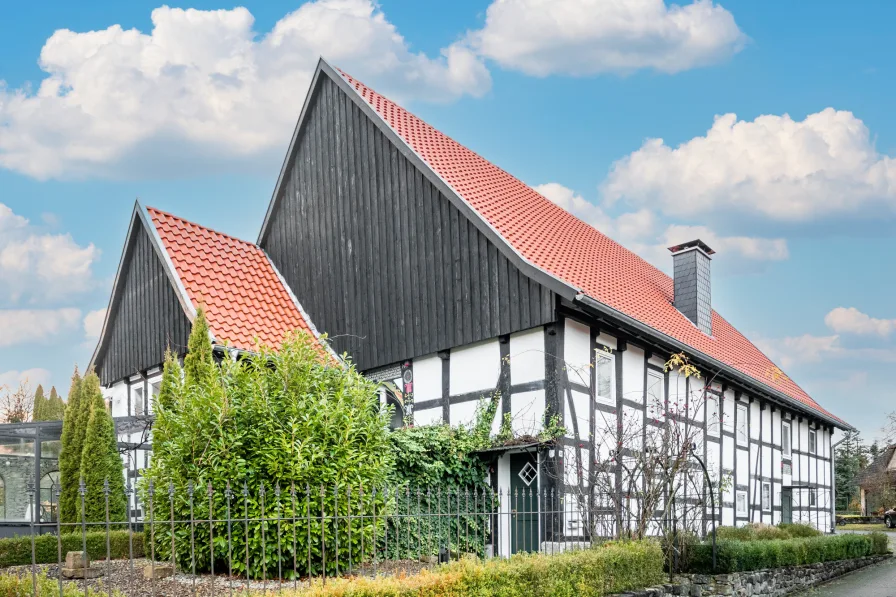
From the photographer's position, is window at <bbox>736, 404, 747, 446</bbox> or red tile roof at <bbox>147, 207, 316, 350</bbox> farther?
window at <bbox>736, 404, 747, 446</bbox>

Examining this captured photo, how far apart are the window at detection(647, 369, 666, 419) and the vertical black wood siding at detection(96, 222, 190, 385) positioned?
8611 mm

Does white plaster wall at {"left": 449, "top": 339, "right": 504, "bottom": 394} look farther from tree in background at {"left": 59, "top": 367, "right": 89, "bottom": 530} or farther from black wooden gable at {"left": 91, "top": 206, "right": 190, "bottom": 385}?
tree in background at {"left": 59, "top": 367, "right": 89, "bottom": 530}

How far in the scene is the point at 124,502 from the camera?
47.8 ft

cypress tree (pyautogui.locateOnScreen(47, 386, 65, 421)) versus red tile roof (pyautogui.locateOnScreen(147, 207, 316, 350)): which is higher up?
red tile roof (pyautogui.locateOnScreen(147, 207, 316, 350))

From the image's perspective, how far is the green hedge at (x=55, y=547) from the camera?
12305 mm

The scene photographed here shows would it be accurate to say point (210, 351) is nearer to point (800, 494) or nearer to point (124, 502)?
point (124, 502)

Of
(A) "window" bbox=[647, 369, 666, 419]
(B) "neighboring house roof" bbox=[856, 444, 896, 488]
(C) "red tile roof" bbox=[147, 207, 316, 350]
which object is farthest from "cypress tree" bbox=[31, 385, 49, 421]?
(B) "neighboring house roof" bbox=[856, 444, 896, 488]

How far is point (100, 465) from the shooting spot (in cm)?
1419

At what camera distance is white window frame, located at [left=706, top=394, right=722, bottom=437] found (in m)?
17.4

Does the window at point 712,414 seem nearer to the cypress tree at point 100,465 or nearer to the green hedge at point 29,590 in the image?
the cypress tree at point 100,465

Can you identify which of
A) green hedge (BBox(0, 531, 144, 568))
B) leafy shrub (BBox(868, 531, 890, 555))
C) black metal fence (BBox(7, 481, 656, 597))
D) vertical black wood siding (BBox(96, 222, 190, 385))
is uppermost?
vertical black wood siding (BBox(96, 222, 190, 385))

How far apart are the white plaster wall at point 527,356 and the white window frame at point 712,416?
5423 mm

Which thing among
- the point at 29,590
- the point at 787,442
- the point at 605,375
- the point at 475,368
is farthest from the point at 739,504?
the point at 29,590

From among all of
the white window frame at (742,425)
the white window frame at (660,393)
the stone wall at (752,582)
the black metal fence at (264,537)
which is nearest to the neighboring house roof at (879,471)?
the white window frame at (742,425)
